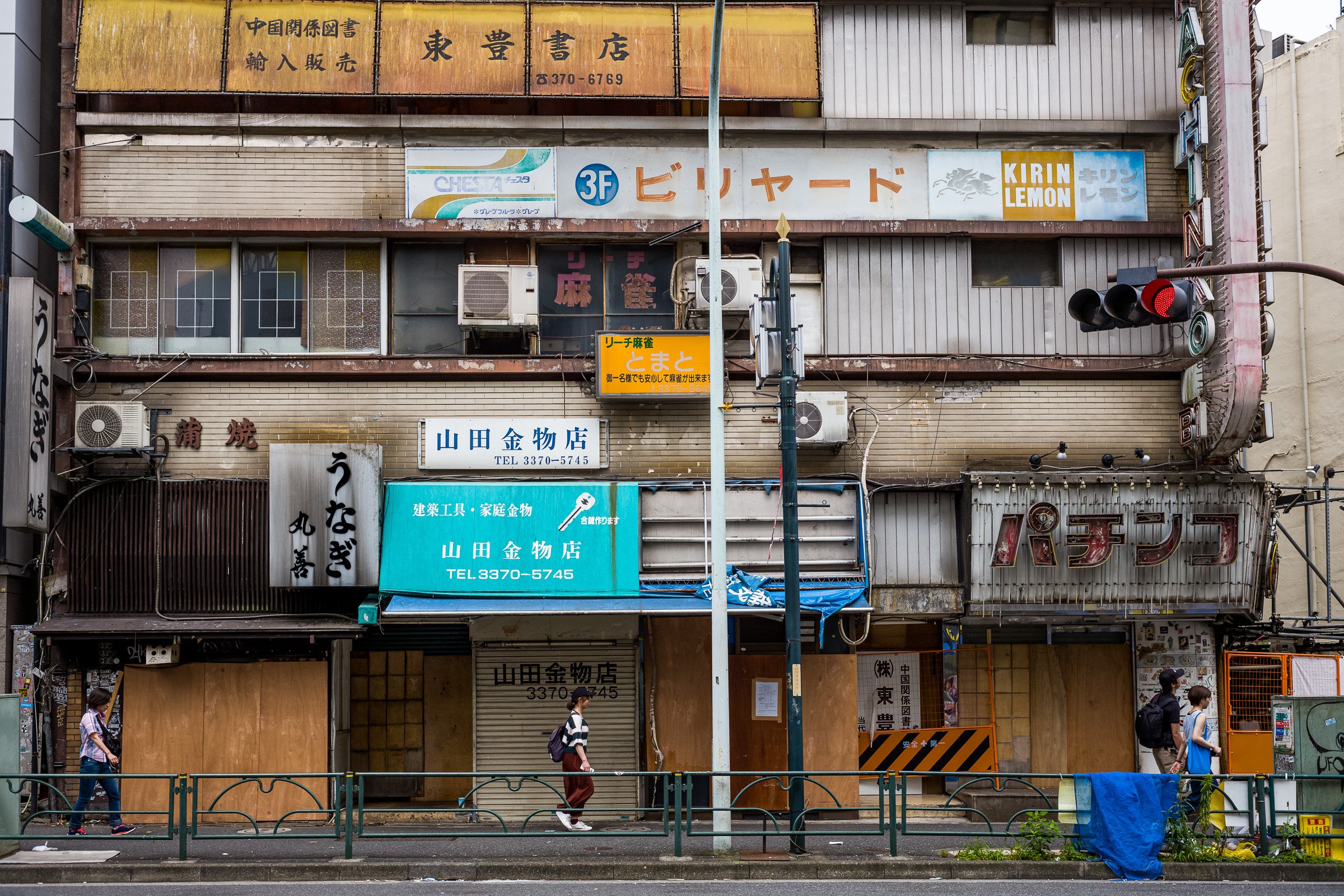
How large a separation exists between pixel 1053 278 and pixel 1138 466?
292cm

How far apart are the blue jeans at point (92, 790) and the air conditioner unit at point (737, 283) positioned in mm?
9268

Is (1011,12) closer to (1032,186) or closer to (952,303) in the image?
(1032,186)

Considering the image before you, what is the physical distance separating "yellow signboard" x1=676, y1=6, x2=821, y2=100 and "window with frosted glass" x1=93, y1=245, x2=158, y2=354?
25.8 feet

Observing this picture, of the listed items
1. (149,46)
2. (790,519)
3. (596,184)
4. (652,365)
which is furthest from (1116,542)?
(149,46)

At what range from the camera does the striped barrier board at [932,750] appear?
58.4 ft

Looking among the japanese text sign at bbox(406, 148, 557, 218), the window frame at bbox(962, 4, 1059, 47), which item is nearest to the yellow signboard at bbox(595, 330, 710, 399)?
the japanese text sign at bbox(406, 148, 557, 218)

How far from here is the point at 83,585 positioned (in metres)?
16.3

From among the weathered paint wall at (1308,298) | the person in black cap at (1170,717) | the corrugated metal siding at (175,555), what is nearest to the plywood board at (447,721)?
the corrugated metal siding at (175,555)

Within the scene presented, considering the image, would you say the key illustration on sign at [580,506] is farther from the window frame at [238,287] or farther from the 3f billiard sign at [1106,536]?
the 3f billiard sign at [1106,536]

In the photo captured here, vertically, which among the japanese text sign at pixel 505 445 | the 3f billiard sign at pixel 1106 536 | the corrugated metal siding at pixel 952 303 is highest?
the corrugated metal siding at pixel 952 303

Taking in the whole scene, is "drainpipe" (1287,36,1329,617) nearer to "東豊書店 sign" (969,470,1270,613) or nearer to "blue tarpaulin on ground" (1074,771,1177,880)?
"東豊書店 sign" (969,470,1270,613)

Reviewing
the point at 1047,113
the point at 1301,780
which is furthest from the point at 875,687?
the point at 1047,113

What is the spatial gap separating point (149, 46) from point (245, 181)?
225 cm

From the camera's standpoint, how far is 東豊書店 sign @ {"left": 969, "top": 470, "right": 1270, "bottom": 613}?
54.6 feet
